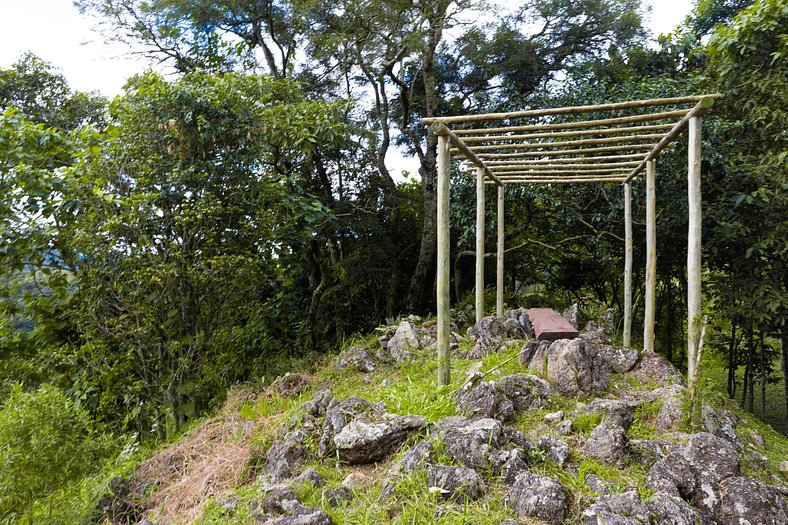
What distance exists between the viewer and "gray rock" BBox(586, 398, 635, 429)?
3.12 m

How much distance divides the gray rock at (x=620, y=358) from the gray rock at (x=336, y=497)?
2.51 m

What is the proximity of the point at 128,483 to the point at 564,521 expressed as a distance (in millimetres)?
3072

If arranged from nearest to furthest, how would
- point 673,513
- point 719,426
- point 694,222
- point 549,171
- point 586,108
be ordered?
point 673,513, point 719,426, point 586,108, point 694,222, point 549,171

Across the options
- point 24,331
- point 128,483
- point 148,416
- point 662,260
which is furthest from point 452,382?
point 662,260

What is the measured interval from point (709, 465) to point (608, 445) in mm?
471

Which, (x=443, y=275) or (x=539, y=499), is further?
(x=443, y=275)

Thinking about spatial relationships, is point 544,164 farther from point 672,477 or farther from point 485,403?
point 672,477

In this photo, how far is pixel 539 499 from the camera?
2373mm

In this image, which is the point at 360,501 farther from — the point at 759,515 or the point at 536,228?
the point at 536,228

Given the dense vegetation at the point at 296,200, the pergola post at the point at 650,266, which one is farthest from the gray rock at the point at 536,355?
the dense vegetation at the point at 296,200

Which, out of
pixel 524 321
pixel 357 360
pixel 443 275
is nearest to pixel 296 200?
pixel 357 360

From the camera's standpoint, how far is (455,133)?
407 centimetres

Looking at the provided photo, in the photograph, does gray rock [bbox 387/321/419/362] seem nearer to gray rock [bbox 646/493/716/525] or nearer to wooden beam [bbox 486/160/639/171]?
wooden beam [bbox 486/160/639/171]

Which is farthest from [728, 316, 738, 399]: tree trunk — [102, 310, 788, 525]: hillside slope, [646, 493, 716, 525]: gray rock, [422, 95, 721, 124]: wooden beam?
[646, 493, 716, 525]: gray rock
